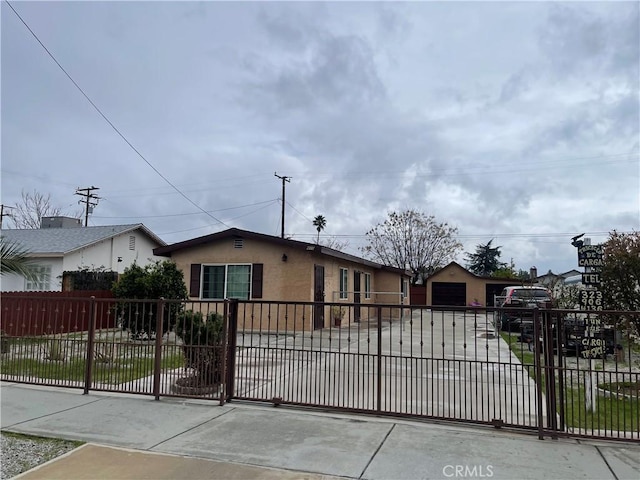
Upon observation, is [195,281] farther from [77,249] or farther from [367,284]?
[367,284]

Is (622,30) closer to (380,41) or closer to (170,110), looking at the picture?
(380,41)

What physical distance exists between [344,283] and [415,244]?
58.8ft

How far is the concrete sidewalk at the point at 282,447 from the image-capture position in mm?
3719

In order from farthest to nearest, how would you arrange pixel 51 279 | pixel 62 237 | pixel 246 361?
pixel 62 237
pixel 51 279
pixel 246 361

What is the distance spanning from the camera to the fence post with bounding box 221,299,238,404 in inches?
237

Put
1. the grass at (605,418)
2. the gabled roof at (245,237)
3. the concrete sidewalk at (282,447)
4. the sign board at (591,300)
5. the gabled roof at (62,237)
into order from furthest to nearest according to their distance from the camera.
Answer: the gabled roof at (62,237) < the gabled roof at (245,237) < the sign board at (591,300) < the grass at (605,418) < the concrete sidewalk at (282,447)

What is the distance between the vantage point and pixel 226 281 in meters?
16.3

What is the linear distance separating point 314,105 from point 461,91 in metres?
4.51

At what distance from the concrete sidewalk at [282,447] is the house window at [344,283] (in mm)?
13720

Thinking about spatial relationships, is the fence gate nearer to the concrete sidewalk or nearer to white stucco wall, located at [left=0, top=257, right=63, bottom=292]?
the concrete sidewalk

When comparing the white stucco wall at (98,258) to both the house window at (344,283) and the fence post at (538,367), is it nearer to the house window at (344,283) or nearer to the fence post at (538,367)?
the house window at (344,283)

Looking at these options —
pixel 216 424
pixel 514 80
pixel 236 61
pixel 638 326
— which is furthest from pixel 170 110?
pixel 638 326

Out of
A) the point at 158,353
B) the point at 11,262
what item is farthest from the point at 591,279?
the point at 11,262

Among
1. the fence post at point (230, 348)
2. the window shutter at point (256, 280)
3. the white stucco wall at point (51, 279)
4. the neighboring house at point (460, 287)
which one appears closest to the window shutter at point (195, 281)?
the window shutter at point (256, 280)
